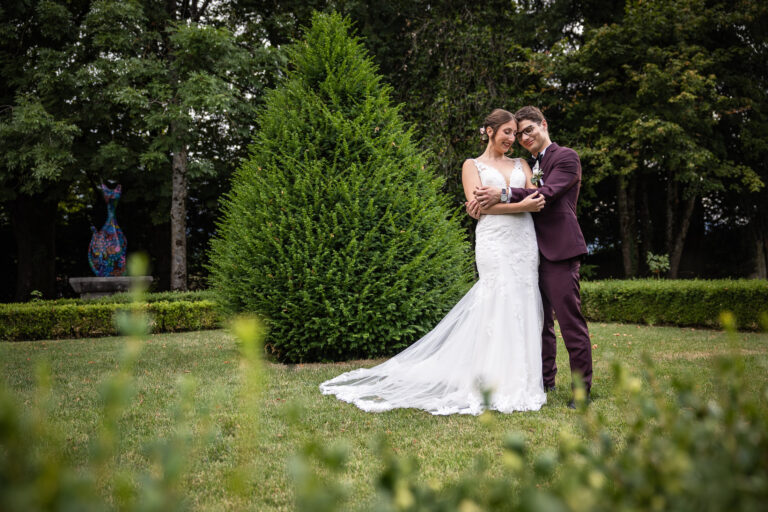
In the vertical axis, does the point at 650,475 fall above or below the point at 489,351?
above

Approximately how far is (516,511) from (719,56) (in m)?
20.6

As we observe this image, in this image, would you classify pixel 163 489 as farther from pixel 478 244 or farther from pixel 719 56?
pixel 719 56

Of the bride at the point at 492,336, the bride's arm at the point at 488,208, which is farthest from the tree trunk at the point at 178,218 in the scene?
the bride's arm at the point at 488,208

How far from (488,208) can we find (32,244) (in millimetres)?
19172

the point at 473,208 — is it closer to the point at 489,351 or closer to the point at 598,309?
the point at 489,351

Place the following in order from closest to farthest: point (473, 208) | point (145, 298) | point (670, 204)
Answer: point (473, 208), point (145, 298), point (670, 204)

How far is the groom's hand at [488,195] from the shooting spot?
470 cm

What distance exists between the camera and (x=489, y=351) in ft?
15.4

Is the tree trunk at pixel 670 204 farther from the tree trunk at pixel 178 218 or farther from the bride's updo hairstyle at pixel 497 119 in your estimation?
the tree trunk at pixel 178 218

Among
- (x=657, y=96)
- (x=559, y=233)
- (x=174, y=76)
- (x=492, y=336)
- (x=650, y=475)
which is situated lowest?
(x=492, y=336)

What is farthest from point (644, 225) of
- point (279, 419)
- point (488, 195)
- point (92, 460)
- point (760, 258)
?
point (92, 460)

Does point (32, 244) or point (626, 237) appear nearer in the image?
point (32, 244)

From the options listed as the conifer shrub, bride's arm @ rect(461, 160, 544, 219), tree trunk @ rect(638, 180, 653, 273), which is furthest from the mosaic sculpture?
tree trunk @ rect(638, 180, 653, 273)

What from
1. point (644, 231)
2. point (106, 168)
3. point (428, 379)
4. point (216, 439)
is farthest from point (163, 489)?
point (644, 231)
